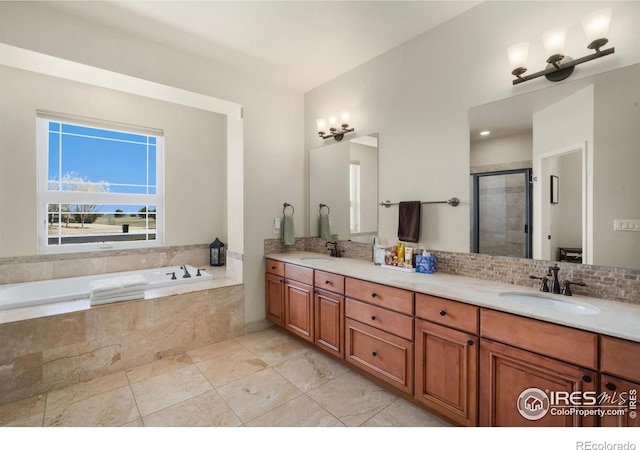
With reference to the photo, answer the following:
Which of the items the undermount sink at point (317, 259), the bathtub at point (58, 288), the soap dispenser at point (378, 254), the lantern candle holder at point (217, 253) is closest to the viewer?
the bathtub at point (58, 288)

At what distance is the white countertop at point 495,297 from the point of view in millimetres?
1228

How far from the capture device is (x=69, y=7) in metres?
2.12

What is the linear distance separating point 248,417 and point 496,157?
2411 mm

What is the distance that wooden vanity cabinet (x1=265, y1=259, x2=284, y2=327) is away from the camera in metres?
3.06

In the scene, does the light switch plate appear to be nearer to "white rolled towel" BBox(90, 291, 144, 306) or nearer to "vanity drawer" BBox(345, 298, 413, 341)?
"vanity drawer" BBox(345, 298, 413, 341)

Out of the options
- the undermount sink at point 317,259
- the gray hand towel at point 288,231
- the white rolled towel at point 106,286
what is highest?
the gray hand towel at point 288,231

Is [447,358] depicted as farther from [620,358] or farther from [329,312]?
[329,312]

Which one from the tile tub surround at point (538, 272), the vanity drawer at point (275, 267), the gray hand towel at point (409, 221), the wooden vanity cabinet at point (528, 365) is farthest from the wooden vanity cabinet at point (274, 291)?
the wooden vanity cabinet at point (528, 365)

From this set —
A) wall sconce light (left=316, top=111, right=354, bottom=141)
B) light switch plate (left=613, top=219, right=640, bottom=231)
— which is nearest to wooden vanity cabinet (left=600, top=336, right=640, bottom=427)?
light switch plate (left=613, top=219, right=640, bottom=231)

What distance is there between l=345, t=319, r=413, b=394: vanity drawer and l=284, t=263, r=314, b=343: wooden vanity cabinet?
49 centimetres

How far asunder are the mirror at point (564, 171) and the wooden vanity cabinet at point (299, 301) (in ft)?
4.76

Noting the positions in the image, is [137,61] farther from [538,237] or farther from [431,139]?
[538,237]

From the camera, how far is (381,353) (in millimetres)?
2078

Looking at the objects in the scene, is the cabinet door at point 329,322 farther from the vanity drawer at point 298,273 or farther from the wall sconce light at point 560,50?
the wall sconce light at point 560,50
